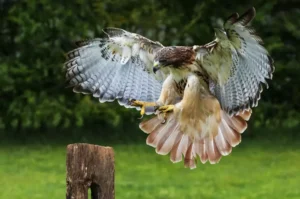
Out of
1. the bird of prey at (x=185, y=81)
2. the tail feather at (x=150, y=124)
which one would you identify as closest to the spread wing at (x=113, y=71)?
the bird of prey at (x=185, y=81)

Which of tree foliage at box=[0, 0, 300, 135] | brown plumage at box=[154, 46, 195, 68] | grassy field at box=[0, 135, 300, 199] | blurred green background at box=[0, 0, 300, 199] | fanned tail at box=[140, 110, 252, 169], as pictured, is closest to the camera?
brown plumage at box=[154, 46, 195, 68]

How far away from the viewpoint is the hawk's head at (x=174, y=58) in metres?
5.41

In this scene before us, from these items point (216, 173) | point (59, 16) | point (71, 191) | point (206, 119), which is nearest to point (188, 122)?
point (206, 119)

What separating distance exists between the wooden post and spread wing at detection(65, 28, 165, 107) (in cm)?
161

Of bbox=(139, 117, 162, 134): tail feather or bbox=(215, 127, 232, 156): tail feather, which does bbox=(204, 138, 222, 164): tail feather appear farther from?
bbox=(139, 117, 162, 134): tail feather

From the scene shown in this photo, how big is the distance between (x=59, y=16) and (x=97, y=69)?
632 cm

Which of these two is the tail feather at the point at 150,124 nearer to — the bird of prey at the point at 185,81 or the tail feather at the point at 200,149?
the bird of prey at the point at 185,81

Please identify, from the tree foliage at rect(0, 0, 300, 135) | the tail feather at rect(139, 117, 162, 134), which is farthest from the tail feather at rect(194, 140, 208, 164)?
the tree foliage at rect(0, 0, 300, 135)

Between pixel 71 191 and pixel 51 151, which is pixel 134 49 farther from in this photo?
pixel 51 151

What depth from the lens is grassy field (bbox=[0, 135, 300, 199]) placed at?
9.12 meters

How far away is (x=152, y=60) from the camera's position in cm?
600

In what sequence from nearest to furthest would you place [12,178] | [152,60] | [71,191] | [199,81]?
[71,191]
[199,81]
[152,60]
[12,178]

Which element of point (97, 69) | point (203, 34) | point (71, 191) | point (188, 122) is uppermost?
point (203, 34)

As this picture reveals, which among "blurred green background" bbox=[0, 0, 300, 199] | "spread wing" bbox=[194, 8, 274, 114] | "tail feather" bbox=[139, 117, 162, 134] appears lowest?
"tail feather" bbox=[139, 117, 162, 134]
